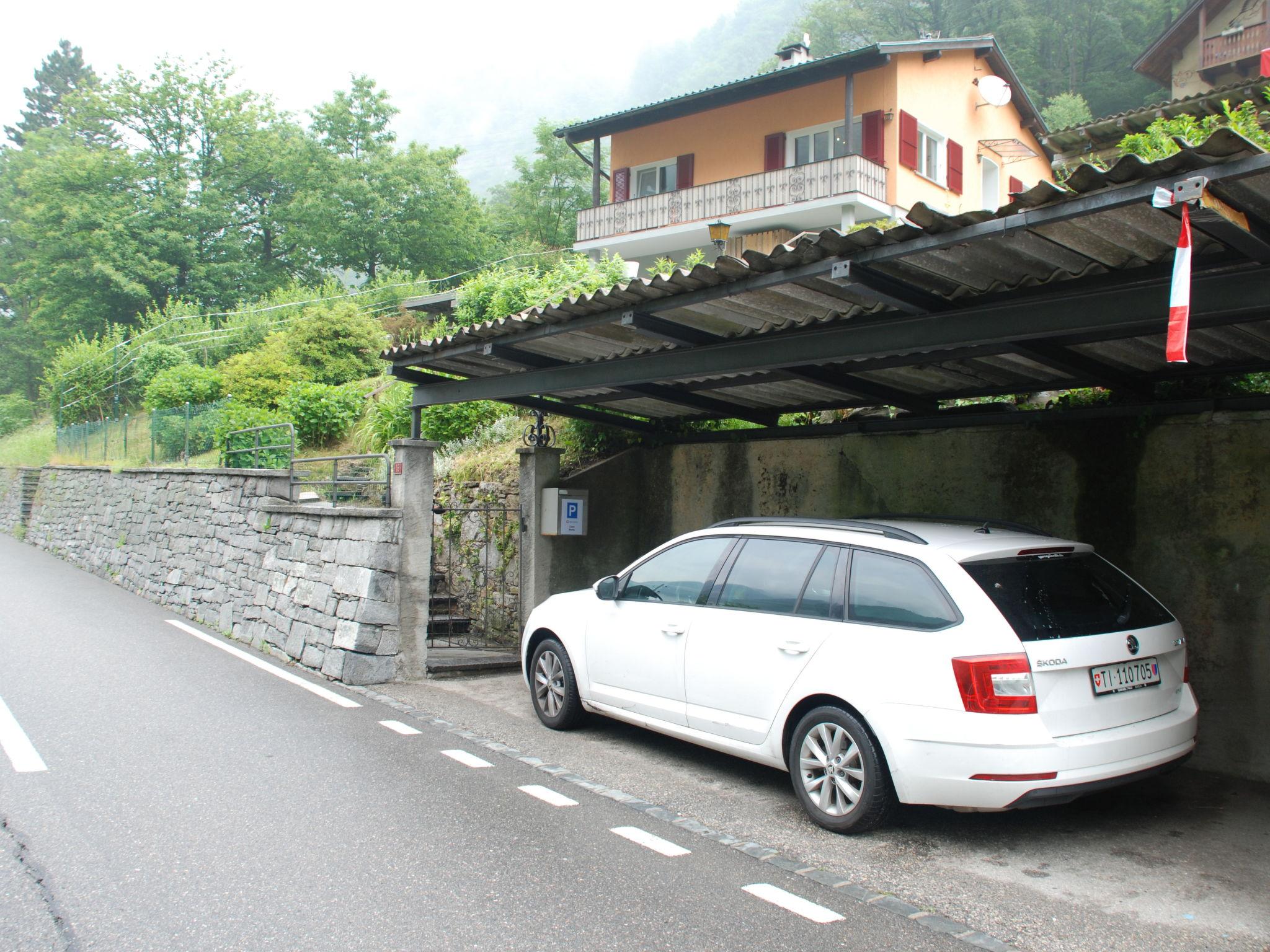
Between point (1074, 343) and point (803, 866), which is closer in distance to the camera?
point (803, 866)

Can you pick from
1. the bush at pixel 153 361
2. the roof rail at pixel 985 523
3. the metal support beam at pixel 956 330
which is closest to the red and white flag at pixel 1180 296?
the metal support beam at pixel 956 330

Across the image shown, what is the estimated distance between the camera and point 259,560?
11.6 meters

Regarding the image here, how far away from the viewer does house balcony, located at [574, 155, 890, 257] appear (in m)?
23.9

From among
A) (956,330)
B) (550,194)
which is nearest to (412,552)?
(956,330)

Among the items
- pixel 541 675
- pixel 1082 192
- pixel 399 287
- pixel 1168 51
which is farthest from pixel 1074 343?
pixel 1168 51

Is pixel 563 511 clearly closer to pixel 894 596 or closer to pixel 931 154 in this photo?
pixel 894 596

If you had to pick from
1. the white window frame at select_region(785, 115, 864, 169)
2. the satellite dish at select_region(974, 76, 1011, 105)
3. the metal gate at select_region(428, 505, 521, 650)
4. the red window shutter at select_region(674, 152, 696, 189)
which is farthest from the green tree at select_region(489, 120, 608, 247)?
the metal gate at select_region(428, 505, 521, 650)

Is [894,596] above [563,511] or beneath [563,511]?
beneath

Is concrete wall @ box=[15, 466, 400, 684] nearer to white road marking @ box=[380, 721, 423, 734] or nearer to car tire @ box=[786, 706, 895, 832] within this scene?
white road marking @ box=[380, 721, 423, 734]

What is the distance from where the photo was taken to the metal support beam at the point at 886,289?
16.5 ft

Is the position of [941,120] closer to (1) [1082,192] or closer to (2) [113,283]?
(1) [1082,192]

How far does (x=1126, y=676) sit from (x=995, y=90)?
24.6 meters

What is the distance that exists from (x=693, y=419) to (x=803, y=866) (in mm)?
6415

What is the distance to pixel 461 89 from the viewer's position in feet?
652
